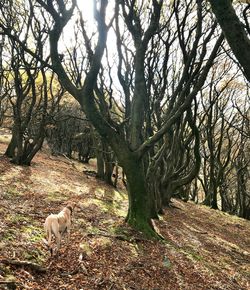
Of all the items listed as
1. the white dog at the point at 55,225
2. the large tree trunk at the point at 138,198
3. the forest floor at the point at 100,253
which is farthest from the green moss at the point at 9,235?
the large tree trunk at the point at 138,198

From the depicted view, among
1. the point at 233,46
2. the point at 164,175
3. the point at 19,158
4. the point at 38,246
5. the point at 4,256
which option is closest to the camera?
the point at 233,46

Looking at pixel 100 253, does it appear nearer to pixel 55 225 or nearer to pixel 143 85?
pixel 55 225

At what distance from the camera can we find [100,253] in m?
7.06

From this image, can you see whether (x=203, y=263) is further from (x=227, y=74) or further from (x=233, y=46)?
(x=227, y=74)

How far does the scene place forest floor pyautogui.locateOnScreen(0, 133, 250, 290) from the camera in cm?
555

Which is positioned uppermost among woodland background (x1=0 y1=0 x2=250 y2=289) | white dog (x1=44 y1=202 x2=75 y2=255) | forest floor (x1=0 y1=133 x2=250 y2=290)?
woodland background (x1=0 y1=0 x2=250 y2=289)

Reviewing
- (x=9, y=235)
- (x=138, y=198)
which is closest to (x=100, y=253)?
(x=9, y=235)

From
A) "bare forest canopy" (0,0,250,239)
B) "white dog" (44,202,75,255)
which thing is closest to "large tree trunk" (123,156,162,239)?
"bare forest canopy" (0,0,250,239)

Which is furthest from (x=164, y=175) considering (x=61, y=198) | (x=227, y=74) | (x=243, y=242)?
(x=227, y=74)

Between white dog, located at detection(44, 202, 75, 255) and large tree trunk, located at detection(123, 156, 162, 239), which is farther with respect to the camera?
large tree trunk, located at detection(123, 156, 162, 239)

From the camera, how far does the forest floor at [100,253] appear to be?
218 inches

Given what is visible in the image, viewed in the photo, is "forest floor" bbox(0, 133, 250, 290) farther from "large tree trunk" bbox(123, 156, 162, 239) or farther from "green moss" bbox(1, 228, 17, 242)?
"large tree trunk" bbox(123, 156, 162, 239)

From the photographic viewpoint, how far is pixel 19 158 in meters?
17.1

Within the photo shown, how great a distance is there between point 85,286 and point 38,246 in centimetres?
130
